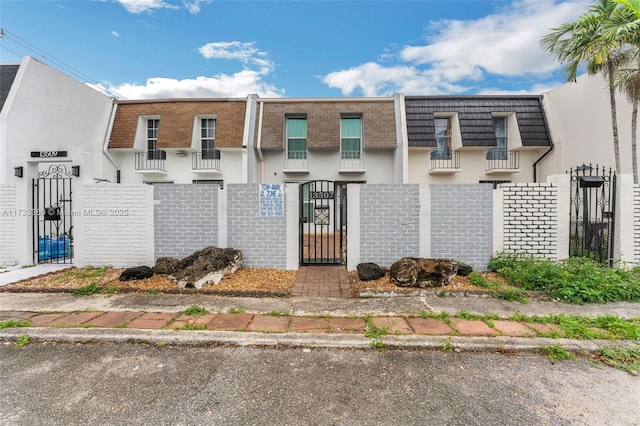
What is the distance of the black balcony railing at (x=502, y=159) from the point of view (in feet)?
43.9

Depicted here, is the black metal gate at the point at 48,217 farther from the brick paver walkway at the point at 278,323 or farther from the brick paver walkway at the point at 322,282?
the brick paver walkway at the point at 322,282

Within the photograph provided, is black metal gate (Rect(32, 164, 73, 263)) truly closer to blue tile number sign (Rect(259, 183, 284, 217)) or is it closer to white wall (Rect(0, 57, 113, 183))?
white wall (Rect(0, 57, 113, 183))

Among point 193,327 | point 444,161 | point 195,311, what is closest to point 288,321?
point 193,327

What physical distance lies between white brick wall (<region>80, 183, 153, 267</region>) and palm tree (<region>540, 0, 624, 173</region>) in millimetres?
11875

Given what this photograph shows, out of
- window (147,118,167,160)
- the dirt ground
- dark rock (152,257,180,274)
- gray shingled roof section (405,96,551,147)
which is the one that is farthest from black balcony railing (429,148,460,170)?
window (147,118,167,160)

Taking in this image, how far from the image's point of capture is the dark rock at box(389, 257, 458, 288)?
204 inches

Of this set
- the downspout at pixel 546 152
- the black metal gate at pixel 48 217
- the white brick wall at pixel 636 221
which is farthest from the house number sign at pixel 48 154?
the downspout at pixel 546 152

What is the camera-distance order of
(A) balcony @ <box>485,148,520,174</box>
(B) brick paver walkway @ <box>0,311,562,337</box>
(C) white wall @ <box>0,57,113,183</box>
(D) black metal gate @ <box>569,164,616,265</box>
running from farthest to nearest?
(A) balcony @ <box>485,148,520,174</box>, (C) white wall @ <box>0,57,113,183</box>, (D) black metal gate @ <box>569,164,616,265</box>, (B) brick paver walkway @ <box>0,311,562,337</box>

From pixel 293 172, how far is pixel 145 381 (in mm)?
10876

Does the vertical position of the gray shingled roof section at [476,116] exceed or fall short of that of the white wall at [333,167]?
it exceeds it

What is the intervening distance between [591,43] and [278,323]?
34.4 ft

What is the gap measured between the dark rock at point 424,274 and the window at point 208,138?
1107 centimetres

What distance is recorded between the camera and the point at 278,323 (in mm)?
3871

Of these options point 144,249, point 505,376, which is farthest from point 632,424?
point 144,249
